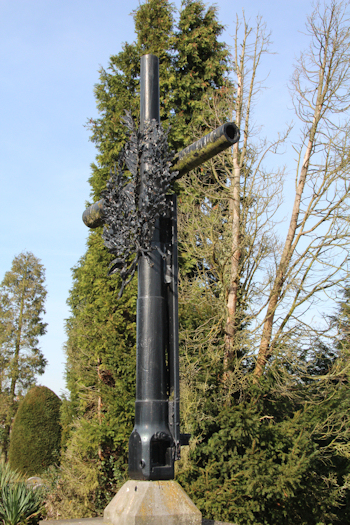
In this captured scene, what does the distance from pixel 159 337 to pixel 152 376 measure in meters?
0.26

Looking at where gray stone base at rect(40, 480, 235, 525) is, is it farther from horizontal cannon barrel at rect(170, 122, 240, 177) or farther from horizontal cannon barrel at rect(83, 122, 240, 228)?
horizontal cannon barrel at rect(170, 122, 240, 177)

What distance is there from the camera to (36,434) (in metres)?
15.8

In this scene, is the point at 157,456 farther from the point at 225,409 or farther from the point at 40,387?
the point at 40,387

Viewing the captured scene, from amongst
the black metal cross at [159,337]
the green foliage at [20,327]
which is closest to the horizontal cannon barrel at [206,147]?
the black metal cross at [159,337]

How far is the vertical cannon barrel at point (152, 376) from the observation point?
114 inches

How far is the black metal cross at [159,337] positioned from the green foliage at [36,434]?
1380cm

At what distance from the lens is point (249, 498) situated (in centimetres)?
811

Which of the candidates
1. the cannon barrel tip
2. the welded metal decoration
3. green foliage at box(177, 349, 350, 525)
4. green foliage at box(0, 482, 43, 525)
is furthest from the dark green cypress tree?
the welded metal decoration

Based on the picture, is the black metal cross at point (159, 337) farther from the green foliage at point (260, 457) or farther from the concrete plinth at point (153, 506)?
the green foliage at point (260, 457)

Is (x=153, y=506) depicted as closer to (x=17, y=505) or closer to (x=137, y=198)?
(x=137, y=198)

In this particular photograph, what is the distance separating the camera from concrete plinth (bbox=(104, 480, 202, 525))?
272 centimetres

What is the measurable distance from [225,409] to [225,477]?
1130mm

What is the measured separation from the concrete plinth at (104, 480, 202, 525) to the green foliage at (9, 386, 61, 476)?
45.0 ft

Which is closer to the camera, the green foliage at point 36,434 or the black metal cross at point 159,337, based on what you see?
the black metal cross at point 159,337
